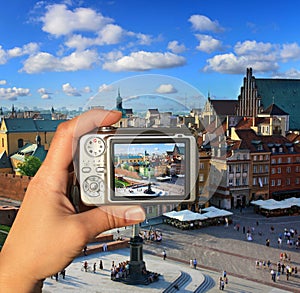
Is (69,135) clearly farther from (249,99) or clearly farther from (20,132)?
(249,99)

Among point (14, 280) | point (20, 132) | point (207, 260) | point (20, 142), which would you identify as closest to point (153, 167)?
point (14, 280)

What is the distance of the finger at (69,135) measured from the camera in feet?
8.03

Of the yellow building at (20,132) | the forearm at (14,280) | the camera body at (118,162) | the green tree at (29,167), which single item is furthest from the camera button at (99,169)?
the yellow building at (20,132)

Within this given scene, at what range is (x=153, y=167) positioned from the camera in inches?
122

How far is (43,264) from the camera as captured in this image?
2.25 m

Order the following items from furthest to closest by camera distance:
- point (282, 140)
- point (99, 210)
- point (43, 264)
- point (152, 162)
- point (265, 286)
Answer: point (282, 140)
point (265, 286)
point (152, 162)
point (99, 210)
point (43, 264)

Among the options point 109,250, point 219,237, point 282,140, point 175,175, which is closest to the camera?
point 175,175

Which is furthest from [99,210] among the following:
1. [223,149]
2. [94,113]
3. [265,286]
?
[265,286]

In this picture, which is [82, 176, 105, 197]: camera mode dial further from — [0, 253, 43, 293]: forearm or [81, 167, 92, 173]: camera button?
[0, 253, 43, 293]: forearm

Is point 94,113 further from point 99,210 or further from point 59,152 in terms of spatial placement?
point 99,210

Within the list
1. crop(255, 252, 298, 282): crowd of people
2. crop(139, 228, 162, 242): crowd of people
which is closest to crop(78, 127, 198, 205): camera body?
crop(255, 252, 298, 282): crowd of people

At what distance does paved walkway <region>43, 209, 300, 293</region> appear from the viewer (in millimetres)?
19188

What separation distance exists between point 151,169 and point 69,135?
2.70 feet

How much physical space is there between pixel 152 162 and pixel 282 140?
38617 mm
